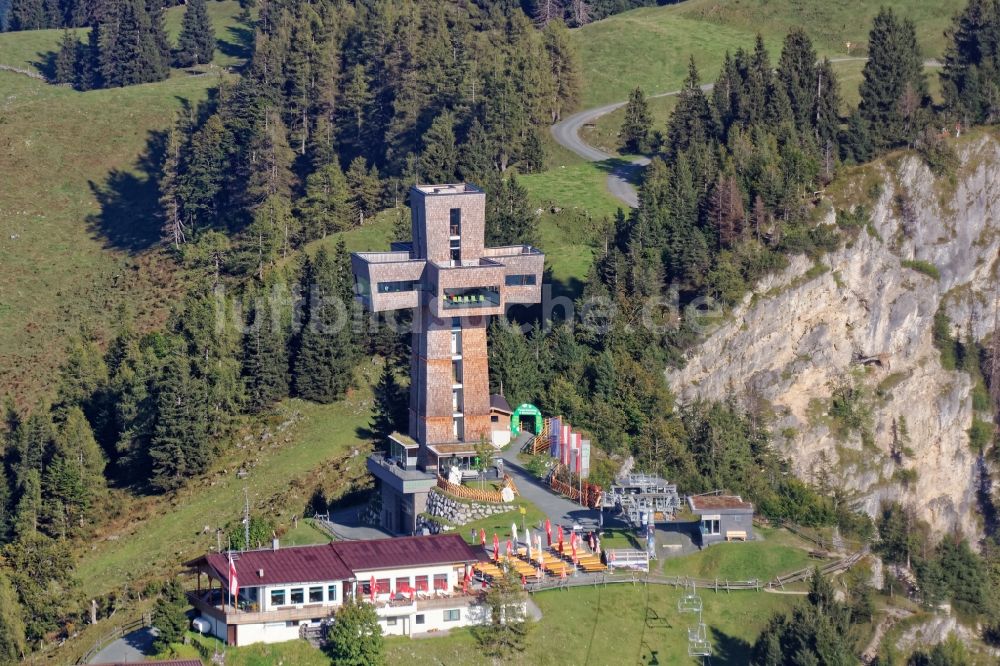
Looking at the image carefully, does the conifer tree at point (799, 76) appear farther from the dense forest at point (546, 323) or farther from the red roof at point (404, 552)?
the red roof at point (404, 552)

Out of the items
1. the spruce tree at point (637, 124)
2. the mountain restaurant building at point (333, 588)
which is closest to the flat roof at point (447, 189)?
the mountain restaurant building at point (333, 588)

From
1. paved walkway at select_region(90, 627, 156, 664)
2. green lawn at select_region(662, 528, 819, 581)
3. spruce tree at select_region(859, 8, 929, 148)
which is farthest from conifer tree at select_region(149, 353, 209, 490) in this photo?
spruce tree at select_region(859, 8, 929, 148)

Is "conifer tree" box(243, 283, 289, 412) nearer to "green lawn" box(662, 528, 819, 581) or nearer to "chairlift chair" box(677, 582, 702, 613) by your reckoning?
"green lawn" box(662, 528, 819, 581)

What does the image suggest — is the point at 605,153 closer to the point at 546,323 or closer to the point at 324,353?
the point at 546,323

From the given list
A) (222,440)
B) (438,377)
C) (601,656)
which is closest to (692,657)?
→ (601,656)

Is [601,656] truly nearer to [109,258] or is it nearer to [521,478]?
[521,478]

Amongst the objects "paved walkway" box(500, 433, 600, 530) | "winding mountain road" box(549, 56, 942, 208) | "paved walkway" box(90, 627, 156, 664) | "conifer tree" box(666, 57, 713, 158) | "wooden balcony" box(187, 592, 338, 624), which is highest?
"conifer tree" box(666, 57, 713, 158)
